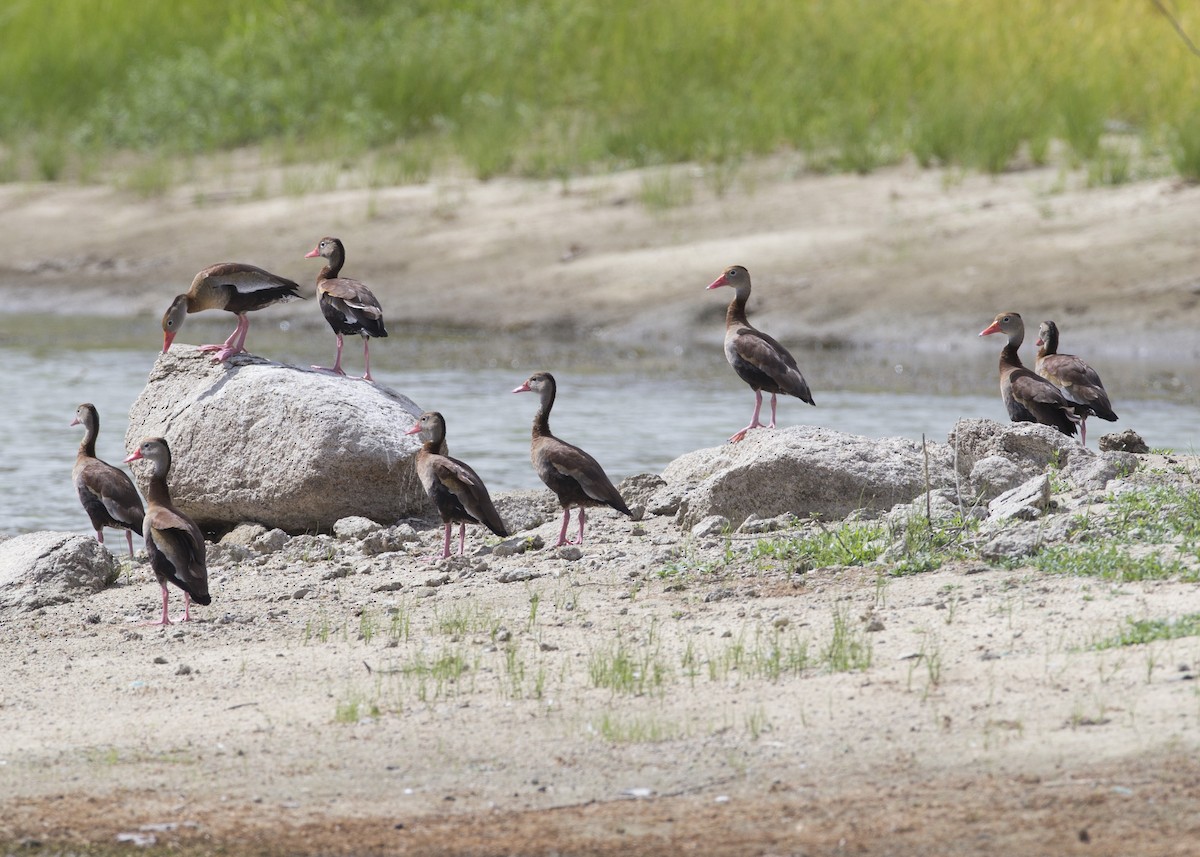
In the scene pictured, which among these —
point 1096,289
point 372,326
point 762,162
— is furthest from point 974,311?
point 372,326

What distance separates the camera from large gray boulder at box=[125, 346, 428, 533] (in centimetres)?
1025

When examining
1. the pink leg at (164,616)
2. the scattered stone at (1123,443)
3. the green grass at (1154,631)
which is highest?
the scattered stone at (1123,443)

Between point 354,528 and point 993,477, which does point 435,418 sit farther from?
point 993,477

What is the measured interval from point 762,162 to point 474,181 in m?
3.80

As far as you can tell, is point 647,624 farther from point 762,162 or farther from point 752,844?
point 762,162

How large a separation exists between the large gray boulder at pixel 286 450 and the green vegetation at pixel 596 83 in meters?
11.4

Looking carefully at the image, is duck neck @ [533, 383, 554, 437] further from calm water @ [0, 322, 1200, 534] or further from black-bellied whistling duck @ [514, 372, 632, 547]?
calm water @ [0, 322, 1200, 534]

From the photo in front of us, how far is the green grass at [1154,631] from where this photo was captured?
21.0ft

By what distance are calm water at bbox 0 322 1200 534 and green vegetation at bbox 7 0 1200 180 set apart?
14.6 ft

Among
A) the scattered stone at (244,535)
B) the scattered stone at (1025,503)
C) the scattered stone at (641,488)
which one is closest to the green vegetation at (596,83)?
the scattered stone at (641,488)

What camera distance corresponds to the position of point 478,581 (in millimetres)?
8609

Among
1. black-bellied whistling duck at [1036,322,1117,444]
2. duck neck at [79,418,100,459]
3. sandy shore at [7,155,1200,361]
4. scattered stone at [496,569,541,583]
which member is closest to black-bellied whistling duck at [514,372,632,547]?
scattered stone at [496,569,541,583]

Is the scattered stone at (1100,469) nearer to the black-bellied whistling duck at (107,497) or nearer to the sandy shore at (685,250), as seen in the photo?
the black-bellied whistling duck at (107,497)

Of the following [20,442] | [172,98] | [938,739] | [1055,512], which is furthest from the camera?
[172,98]
